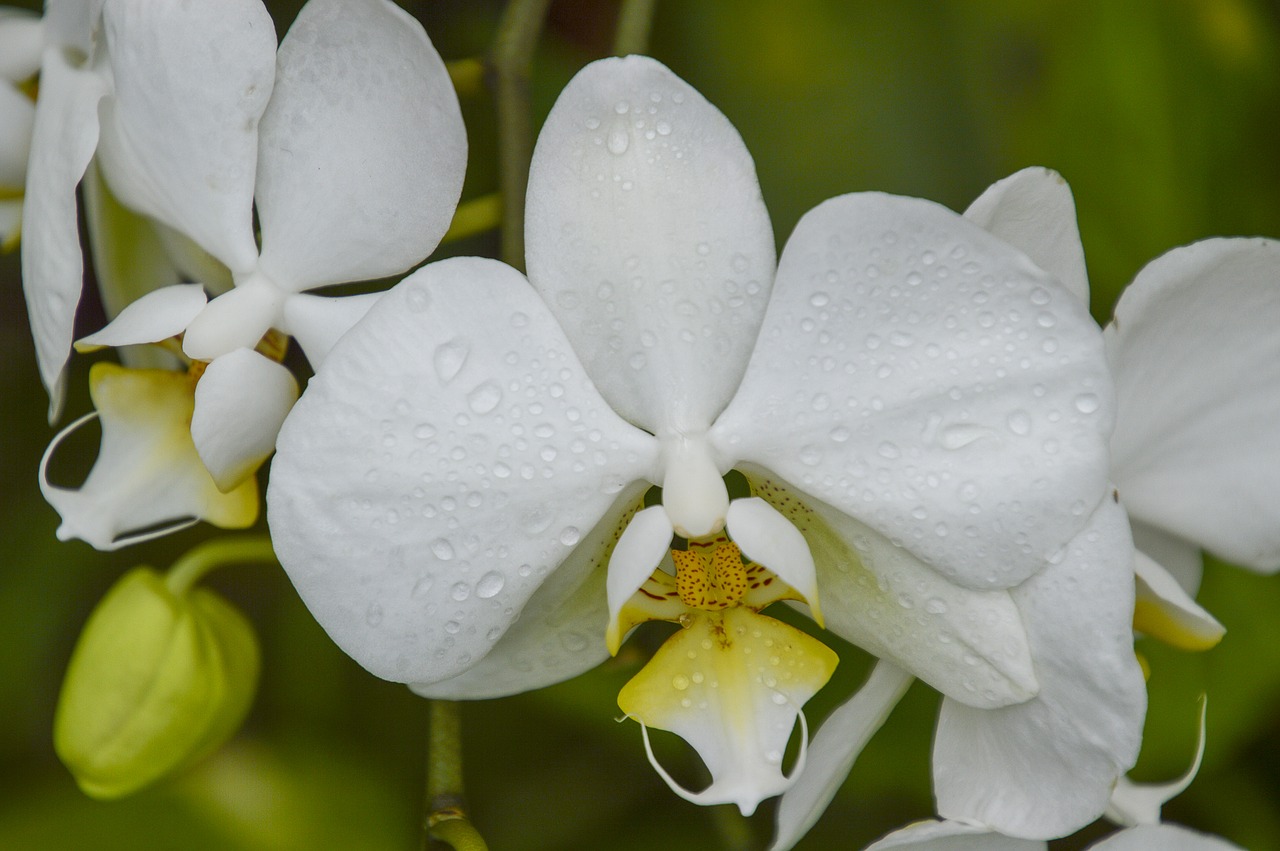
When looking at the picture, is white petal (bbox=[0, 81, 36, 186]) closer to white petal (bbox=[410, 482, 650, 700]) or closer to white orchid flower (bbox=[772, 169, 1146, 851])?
white petal (bbox=[410, 482, 650, 700])

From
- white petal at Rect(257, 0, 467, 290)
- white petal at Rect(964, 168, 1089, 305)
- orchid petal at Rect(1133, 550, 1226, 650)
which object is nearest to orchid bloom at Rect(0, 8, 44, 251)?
white petal at Rect(257, 0, 467, 290)

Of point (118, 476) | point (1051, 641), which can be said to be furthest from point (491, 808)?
point (1051, 641)

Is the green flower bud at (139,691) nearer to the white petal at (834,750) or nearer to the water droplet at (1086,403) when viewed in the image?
the white petal at (834,750)

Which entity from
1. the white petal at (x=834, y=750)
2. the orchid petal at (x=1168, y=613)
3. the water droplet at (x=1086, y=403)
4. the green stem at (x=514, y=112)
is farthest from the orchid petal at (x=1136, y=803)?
the green stem at (x=514, y=112)

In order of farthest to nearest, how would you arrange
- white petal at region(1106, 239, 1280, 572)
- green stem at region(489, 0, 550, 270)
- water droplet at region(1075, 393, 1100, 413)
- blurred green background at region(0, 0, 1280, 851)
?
blurred green background at region(0, 0, 1280, 851) < green stem at region(489, 0, 550, 270) < white petal at region(1106, 239, 1280, 572) < water droplet at region(1075, 393, 1100, 413)

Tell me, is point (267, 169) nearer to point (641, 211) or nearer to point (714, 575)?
point (641, 211)

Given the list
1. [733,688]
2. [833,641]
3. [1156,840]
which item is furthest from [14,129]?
[1156,840]
